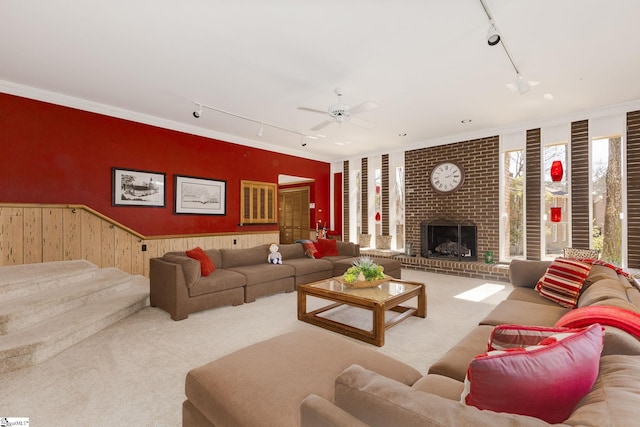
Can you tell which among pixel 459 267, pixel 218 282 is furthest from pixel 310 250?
pixel 459 267

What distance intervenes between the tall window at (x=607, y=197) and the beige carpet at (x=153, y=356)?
8.36ft

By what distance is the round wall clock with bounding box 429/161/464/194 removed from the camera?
671 centimetres

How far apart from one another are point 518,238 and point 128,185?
24.2 ft

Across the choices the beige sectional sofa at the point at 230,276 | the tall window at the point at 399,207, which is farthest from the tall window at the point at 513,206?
the beige sectional sofa at the point at 230,276

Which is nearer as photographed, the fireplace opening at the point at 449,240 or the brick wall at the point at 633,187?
the brick wall at the point at 633,187

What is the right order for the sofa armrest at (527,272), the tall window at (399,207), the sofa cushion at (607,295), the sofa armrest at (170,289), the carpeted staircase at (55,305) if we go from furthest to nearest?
1. the tall window at (399,207)
2. the sofa armrest at (170,289)
3. the sofa armrest at (527,272)
4. the carpeted staircase at (55,305)
5. the sofa cushion at (607,295)

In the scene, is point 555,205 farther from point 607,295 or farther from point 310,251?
point 310,251

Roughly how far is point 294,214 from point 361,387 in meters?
8.96

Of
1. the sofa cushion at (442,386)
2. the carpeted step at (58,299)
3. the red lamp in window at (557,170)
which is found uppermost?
the red lamp in window at (557,170)

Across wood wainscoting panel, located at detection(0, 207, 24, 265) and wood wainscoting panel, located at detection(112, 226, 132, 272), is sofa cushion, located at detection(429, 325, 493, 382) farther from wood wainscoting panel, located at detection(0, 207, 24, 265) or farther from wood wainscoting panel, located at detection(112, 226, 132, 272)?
wood wainscoting panel, located at detection(0, 207, 24, 265)

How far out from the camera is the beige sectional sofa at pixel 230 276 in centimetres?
370

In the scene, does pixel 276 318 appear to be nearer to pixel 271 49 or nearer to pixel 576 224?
pixel 271 49

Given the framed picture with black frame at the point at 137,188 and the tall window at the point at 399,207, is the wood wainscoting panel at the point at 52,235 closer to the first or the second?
the framed picture with black frame at the point at 137,188

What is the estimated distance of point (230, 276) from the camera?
417 cm
